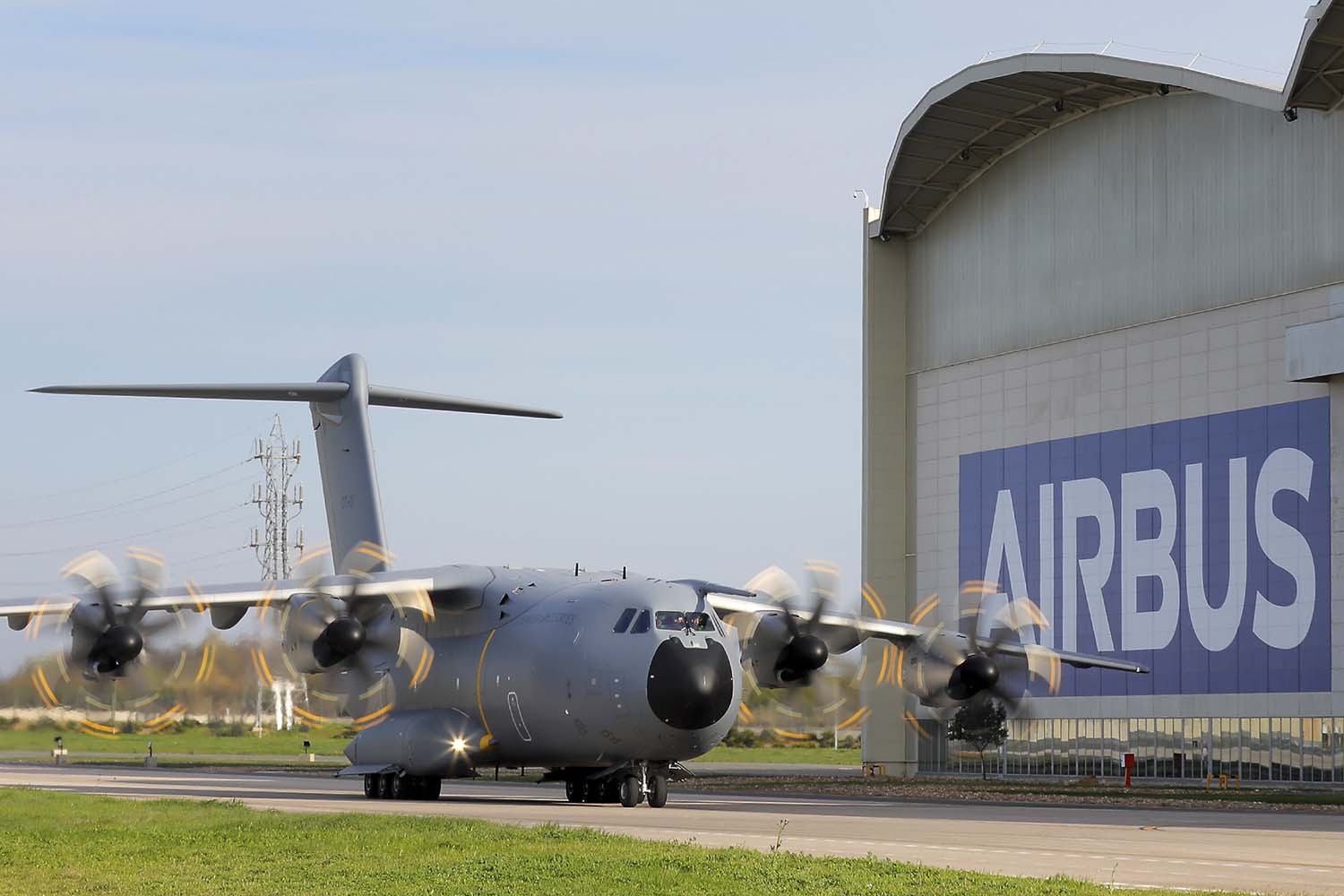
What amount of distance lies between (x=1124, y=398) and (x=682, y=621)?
101ft

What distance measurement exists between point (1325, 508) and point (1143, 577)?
289 inches

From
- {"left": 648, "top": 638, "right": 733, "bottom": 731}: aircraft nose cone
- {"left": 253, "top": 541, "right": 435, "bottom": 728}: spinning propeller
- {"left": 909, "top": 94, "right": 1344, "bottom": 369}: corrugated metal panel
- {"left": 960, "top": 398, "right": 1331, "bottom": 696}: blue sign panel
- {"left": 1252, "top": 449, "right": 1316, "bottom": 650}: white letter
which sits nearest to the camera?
{"left": 648, "top": 638, "right": 733, "bottom": 731}: aircraft nose cone

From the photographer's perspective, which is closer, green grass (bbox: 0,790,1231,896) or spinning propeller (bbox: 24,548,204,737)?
green grass (bbox: 0,790,1231,896)

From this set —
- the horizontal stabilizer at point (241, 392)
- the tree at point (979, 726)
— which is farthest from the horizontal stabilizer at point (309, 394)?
the tree at point (979, 726)

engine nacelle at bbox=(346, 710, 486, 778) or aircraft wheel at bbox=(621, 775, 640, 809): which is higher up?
engine nacelle at bbox=(346, 710, 486, 778)

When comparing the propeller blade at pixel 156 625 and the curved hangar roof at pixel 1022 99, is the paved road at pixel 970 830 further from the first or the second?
the curved hangar roof at pixel 1022 99

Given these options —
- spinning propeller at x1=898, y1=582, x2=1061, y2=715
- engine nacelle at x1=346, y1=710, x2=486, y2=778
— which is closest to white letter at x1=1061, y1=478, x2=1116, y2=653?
spinning propeller at x1=898, y1=582, x2=1061, y2=715

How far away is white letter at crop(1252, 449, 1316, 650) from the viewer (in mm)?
51094

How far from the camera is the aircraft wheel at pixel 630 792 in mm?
31625

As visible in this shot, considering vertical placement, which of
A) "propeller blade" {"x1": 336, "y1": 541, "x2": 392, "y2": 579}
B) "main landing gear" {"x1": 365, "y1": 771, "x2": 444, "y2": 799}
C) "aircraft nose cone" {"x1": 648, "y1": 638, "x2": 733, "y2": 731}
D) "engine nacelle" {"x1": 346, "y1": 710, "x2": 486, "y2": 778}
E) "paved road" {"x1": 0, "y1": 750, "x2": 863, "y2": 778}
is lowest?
"paved road" {"x1": 0, "y1": 750, "x2": 863, "y2": 778}

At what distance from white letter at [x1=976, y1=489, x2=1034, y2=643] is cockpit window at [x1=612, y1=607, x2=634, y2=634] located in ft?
104

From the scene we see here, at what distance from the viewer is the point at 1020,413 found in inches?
2398

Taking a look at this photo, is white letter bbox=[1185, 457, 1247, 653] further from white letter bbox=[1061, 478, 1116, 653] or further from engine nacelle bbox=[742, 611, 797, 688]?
engine nacelle bbox=[742, 611, 797, 688]

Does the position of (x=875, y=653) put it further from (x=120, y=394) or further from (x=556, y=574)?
(x=120, y=394)
